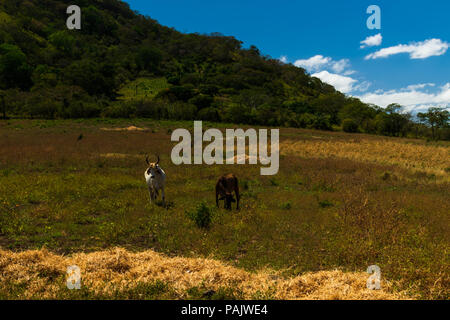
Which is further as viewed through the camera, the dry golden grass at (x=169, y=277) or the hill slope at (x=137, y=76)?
the hill slope at (x=137, y=76)

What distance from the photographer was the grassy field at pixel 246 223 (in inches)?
261

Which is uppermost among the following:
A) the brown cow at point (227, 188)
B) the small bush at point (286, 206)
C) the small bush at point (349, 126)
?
the small bush at point (349, 126)

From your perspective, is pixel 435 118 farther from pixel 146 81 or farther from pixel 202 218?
pixel 146 81

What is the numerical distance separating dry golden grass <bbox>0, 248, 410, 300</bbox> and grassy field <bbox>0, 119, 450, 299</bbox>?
0.12 m

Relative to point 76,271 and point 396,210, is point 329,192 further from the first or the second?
point 76,271

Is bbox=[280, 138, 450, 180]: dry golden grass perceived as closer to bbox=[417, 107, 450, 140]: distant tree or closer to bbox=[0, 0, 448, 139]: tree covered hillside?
bbox=[0, 0, 448, 139]: tree covered hillside

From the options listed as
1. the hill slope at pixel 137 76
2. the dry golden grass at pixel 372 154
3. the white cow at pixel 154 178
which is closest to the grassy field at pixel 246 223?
the white cow at pixel 154 178

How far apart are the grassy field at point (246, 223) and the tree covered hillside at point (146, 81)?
55478 mm

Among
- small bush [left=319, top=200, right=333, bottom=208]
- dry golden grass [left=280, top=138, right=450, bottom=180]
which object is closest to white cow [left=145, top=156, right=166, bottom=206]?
small bush [left=319, top=200, right=333, bottom=208]

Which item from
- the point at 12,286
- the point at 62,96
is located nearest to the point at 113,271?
the point at 12,286

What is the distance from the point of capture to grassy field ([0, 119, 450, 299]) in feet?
21.7

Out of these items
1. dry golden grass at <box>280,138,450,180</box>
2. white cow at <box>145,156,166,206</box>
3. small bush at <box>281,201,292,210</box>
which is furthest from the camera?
dry golden grass at <box>280,138,450,180</box>

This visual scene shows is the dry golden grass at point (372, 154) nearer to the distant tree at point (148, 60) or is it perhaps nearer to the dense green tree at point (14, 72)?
the dense green tree at point (14, 72)

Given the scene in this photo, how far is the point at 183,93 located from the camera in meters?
94.7
